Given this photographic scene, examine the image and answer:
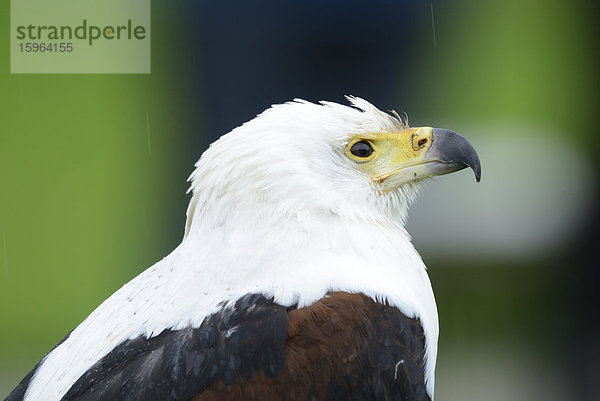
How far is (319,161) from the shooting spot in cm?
219

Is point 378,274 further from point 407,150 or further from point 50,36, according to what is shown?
point 50,36

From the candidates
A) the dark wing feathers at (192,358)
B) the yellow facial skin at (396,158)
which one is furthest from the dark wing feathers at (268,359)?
the yellow facial skin at (396,158)

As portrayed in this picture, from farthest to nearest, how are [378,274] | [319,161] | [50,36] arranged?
[50,36] → [319,161] → [378,274]

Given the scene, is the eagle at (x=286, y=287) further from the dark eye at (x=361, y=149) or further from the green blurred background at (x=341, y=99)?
the green blurred background at (x=341, y=99)

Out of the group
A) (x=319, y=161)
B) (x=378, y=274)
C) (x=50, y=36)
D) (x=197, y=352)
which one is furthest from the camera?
(x=50, y=36)

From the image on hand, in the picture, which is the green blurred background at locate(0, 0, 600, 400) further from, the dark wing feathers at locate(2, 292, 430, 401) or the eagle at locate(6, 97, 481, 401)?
the dark wing feathers at locate(2, 292, 430, 401)

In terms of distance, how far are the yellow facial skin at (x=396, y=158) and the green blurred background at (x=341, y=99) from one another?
2.39 metres

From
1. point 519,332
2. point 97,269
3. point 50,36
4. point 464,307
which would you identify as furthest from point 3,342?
point 519,332

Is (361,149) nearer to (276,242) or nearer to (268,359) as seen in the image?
(276,242)

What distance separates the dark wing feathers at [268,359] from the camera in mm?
1758

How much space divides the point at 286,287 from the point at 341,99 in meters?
2.87

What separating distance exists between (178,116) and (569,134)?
2.44 meters

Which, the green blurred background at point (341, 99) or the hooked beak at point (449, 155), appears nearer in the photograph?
the hooked beak at point (449, 155)

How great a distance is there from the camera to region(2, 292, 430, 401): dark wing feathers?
5.77ft
